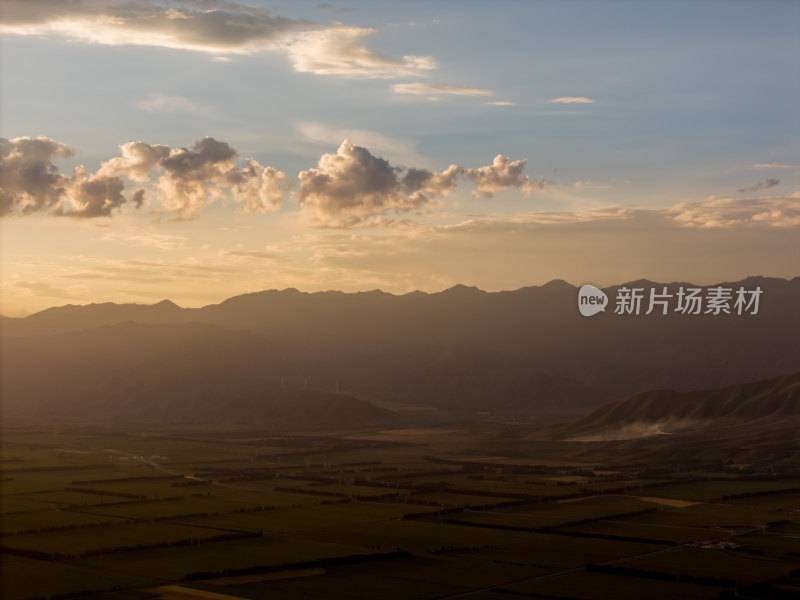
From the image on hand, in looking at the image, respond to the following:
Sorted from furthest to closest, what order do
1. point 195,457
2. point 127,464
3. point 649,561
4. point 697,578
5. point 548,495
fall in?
1. point 195,457
2. point 127,464
3. point 548,495
4. point 649,561
5. point 697,578

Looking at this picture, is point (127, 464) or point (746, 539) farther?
point (127, 464)

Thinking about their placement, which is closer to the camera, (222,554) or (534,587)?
(534,587)

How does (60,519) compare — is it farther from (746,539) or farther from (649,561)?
(746,539)

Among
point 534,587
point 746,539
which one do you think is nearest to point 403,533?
point 534,587

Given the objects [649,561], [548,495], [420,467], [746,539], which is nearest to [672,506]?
[548,495]

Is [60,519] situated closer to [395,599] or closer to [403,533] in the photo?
[403,533]

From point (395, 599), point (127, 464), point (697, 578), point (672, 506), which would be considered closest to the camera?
point (395, 599)
